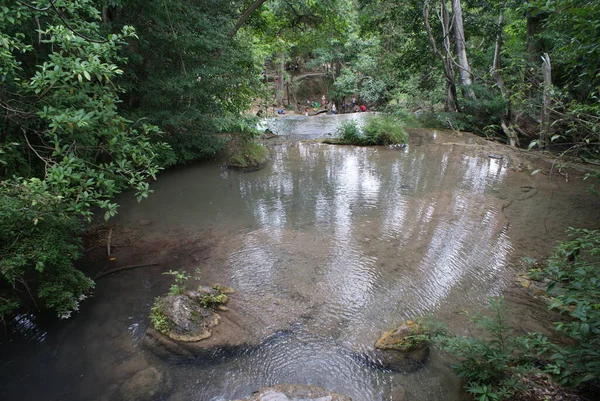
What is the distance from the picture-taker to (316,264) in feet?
15.9

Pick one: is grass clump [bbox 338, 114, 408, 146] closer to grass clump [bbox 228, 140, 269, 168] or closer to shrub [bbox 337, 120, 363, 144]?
shrub [bbox 337, 120, 363, 144]

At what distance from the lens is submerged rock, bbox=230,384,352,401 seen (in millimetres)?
2650

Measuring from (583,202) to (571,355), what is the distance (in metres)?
6.06

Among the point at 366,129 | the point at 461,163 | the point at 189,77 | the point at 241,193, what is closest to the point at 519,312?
the point at 241,193

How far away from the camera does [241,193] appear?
26.0 feet

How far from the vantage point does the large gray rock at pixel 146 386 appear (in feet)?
9.48

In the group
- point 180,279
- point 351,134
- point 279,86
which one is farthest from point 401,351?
point 279,86

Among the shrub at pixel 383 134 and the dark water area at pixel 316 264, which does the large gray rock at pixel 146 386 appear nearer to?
the dark water area at pixel 316 264

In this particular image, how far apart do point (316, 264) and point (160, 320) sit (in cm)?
221

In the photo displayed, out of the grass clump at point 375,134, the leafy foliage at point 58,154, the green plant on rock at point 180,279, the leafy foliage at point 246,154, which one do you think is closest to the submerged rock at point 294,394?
the green plant on rock at point 180,279

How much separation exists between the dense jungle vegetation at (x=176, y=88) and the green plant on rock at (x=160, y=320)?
3.23 ft

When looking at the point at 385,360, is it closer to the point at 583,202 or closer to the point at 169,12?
the point at 583,202

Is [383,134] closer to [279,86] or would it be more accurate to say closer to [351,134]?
[351,134]

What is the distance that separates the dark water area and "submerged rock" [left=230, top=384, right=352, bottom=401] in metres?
0.28
